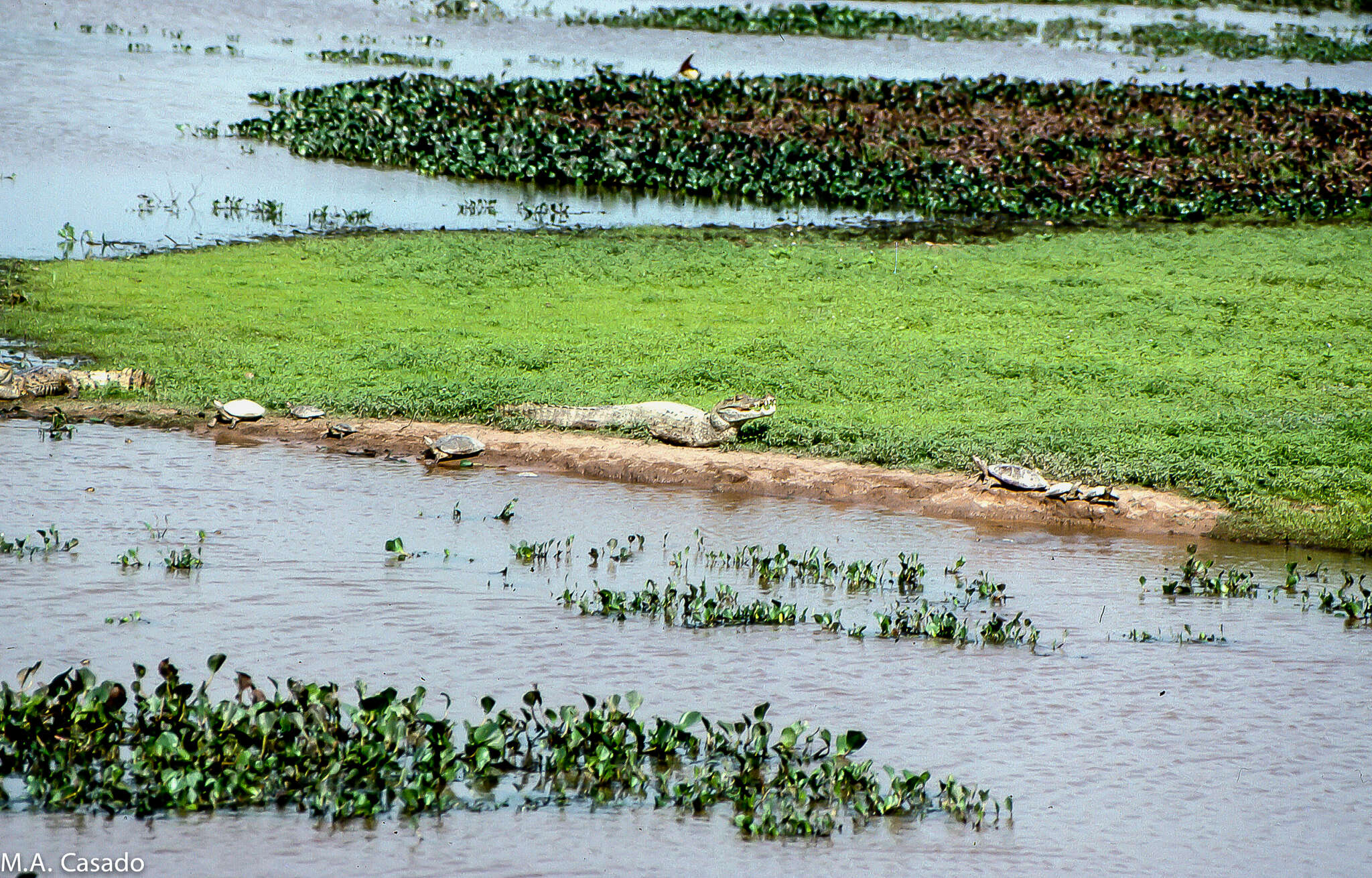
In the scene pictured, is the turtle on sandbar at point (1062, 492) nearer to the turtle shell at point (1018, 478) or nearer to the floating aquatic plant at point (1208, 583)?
the turtle shell at point (1018, 478)

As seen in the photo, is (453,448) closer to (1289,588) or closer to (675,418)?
(675,418)

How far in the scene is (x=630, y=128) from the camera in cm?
2433

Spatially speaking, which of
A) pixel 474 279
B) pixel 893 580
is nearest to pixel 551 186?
pixel 474 279

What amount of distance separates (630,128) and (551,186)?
7.03 feet

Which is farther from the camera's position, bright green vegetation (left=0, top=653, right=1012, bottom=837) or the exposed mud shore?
the exposed mud shore

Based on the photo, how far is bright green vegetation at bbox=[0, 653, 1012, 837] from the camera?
5.87 meters

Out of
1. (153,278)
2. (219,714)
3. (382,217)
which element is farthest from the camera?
(382,217)

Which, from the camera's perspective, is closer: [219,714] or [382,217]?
[219,714]

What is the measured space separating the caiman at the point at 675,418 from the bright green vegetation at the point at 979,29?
3046 cm

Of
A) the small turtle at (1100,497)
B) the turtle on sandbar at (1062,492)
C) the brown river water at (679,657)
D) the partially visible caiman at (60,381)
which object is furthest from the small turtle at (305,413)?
the small turtle at (1100,497)

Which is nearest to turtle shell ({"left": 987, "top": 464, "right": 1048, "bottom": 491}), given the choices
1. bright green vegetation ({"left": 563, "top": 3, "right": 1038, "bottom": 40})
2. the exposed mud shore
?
the exposed mud shore

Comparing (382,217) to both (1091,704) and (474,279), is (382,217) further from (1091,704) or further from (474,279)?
(1091,704)

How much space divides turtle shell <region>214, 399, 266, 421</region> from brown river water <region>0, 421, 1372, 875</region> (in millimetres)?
553

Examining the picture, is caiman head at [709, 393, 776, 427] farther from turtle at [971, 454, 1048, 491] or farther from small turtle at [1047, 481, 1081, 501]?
small turtle at [1047, 481, 1081, 501]
